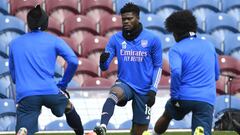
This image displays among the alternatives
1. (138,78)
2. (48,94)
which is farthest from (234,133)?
(48,94)

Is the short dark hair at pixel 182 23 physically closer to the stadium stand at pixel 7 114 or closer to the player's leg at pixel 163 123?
the player's leg at pixel 163 123

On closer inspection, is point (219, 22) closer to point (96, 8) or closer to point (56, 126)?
point (96, 8)

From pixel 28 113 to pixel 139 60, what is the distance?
5.12 feet

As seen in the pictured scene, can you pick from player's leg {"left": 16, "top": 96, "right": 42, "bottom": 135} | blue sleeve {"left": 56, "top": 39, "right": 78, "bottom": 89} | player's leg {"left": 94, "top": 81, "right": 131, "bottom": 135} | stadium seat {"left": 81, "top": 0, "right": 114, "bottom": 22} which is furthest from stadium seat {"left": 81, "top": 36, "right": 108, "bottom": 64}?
player's leg {"left": 16, "top": 96, "right": 42, "bottom": 135}

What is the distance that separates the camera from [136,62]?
8.52 meters

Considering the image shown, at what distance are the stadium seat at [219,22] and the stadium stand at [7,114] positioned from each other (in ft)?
17.1

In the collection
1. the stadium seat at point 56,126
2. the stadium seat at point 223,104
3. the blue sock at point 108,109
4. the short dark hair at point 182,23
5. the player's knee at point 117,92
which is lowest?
the stadium seat at point 56,126

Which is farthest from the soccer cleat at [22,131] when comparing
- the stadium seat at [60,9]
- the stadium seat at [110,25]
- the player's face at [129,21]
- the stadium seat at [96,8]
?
the stadium seat at [96,8]

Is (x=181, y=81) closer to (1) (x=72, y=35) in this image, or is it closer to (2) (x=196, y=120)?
(2) (x=196, y=120)

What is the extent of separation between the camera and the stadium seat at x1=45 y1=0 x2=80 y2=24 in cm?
1655

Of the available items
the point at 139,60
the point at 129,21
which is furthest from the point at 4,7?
the point at 139,60

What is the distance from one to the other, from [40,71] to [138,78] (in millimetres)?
1353

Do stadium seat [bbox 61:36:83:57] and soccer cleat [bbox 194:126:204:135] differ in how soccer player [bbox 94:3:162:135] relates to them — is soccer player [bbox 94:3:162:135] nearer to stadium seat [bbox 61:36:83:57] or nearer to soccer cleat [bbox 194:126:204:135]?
soccer cleat [bbox 194:126:204:135]

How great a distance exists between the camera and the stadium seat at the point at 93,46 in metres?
15.4
